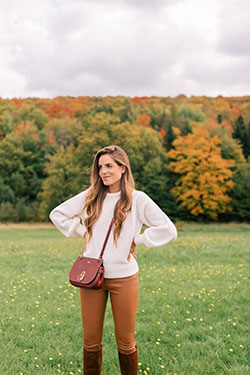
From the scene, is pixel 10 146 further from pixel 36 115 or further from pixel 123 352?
pixel 123 352

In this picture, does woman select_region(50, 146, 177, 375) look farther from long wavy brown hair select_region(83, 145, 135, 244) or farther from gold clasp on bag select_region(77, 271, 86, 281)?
gold clasp on bag select_region(77, 271, 86, 281)

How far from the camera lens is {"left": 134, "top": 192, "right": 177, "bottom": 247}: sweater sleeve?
3535mm

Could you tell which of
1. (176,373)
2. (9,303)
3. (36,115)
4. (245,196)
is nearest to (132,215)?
(176,373)

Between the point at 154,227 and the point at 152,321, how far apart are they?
11.4 ft

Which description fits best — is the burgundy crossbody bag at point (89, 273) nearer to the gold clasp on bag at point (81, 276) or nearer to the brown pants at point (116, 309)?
the gold clasp on bag at point (81, 276)

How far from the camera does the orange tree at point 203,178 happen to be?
119 ft

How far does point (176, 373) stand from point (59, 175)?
32.9 m

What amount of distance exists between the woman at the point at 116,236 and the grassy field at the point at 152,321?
1.29 metres

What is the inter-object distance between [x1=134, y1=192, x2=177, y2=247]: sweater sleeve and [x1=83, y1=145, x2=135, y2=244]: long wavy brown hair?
169 mm

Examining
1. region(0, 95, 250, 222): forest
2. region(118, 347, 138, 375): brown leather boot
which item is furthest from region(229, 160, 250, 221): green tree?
region(118, 347, 138, 375): brown leather boot

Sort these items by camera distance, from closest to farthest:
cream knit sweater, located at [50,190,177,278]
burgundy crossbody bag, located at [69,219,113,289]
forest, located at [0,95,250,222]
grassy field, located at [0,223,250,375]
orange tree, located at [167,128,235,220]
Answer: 1. burgundy crossbody bag, located at [69,219,113,289]
2. cream knit sweater, located at [50,190,177,278]
3. grassy field, located at [0,223,250,375]
4. orange tree, located at [167,128,235,220]
5. forest, located at [0,95,250,222]

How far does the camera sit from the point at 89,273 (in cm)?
343

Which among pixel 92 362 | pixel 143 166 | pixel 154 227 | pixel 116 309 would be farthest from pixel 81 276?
pixel 143 166

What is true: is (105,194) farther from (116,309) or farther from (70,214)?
(116,309)
